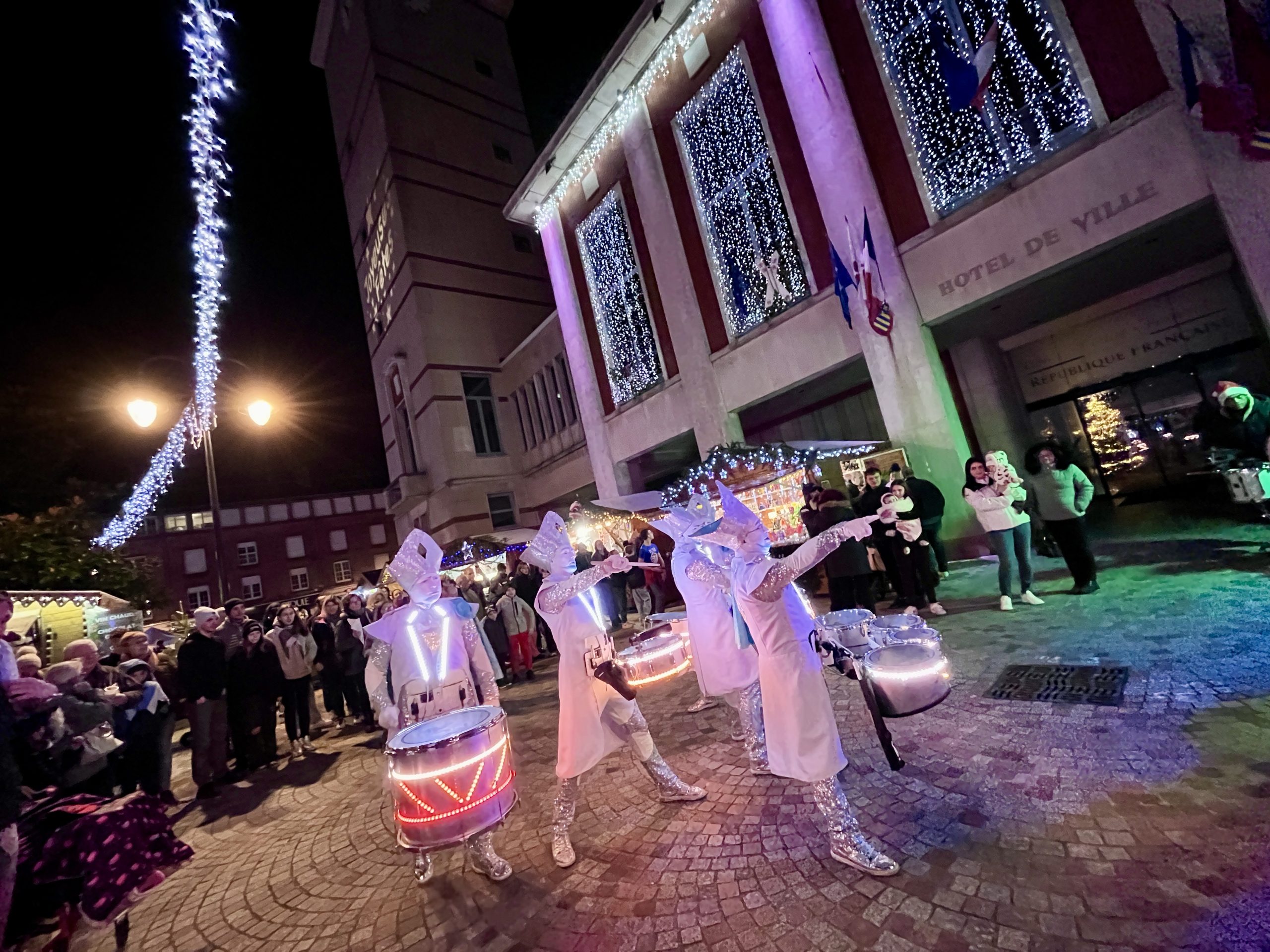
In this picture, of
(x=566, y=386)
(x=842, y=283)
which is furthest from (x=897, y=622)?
(x=566, y=386)

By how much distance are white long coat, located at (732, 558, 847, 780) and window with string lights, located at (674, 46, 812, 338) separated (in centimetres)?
1135

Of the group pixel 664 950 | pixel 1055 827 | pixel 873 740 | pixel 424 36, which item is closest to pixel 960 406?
pixel 873 740

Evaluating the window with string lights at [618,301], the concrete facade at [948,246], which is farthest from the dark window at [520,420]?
the concrete facade at [948,246]

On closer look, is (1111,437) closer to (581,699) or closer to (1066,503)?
(1066,503)

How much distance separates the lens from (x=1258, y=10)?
6902 millimetres

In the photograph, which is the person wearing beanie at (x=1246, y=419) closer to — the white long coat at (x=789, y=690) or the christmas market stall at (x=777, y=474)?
the christmas market stall at (x=777, y=474)

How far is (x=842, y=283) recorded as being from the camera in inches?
458

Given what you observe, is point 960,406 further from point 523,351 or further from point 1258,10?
point 523,351

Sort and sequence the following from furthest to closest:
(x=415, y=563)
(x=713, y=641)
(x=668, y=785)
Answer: (x=713, y=641) < (x=415, y=563) < (x=668, y=785)

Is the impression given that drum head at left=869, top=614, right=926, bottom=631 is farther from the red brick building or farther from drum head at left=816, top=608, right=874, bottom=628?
the red brick building

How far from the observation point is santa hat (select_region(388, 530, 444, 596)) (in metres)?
4.21

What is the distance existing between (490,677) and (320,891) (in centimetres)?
187

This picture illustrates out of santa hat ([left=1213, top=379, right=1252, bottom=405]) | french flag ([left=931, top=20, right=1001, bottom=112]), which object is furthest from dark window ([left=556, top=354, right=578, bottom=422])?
santa hat ([left=1213, top=379, right=1252, bottom=405])

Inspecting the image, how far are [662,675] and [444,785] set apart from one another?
7.74 feet
